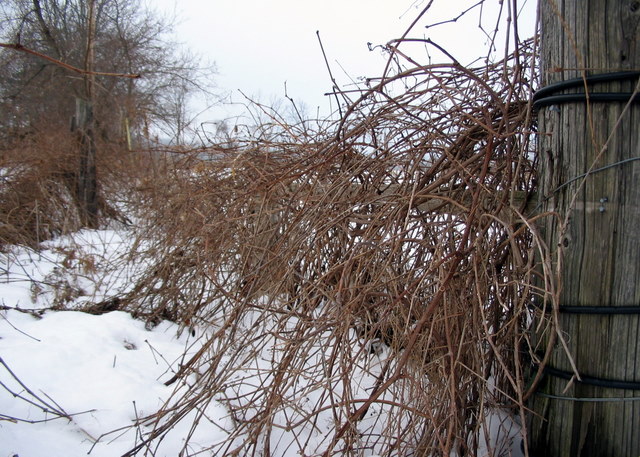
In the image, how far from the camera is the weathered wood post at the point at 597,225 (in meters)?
1.39

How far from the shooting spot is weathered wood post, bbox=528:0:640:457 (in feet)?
4.56

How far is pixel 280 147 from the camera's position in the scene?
10.2 feet

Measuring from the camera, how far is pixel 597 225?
1.43 meters

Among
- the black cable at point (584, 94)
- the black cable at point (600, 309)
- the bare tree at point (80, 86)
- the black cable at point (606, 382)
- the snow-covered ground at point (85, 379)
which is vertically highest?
the bare tree at point (80, 86)

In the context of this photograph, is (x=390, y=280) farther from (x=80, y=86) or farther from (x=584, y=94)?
(x=80, y=86)

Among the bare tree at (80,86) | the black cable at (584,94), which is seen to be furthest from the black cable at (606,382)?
the bare tree at (80,86)

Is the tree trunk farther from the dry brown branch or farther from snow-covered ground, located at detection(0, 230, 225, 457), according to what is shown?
the dry brown branch

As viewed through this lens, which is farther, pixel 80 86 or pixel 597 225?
pixel 80 86

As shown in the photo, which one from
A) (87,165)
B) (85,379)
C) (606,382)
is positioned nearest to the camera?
(606,382)

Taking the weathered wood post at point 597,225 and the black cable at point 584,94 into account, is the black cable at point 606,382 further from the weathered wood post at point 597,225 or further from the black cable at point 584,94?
the black cable at point 584,94

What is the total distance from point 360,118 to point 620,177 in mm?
1240

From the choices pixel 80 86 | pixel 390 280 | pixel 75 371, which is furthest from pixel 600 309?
pixel 80 86

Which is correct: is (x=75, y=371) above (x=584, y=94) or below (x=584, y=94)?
below

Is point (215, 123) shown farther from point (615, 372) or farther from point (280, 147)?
point (615, 372)
